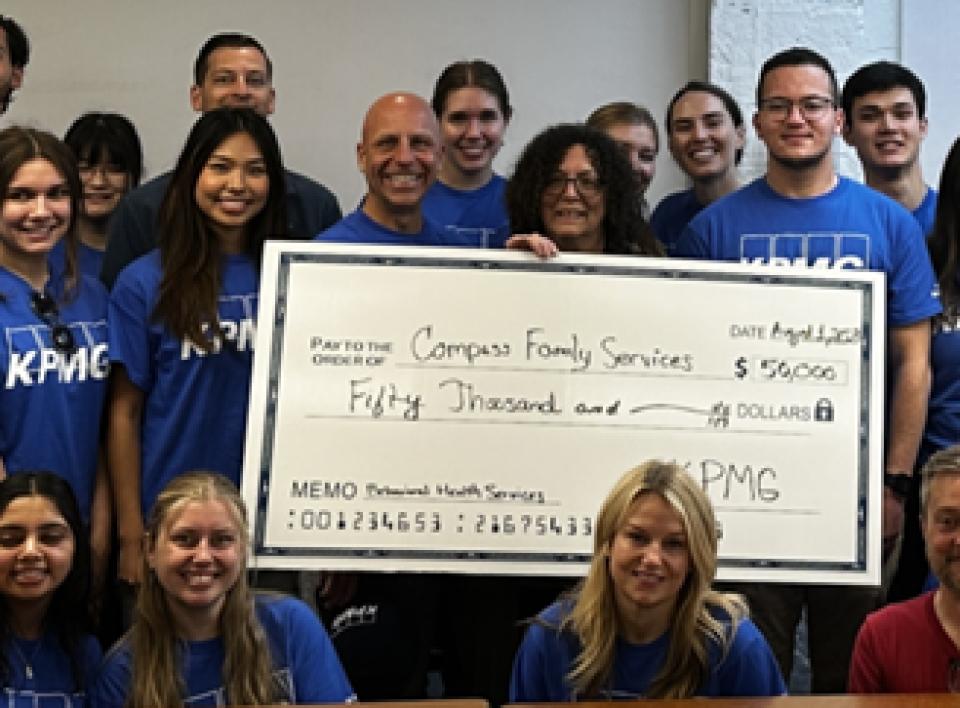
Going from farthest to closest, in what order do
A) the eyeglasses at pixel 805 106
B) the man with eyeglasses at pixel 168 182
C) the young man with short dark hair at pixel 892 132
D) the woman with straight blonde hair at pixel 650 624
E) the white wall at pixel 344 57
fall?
the white wall at pixel 344 57, the young man with short dark hair at pixel 892 132, the man with eyeglasses at pixel 168 182, the eyeglasses at pixel 805 106, the woman with straight blonde hair at pixel 650 624

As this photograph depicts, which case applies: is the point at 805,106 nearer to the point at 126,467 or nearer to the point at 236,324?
the point at 236,324

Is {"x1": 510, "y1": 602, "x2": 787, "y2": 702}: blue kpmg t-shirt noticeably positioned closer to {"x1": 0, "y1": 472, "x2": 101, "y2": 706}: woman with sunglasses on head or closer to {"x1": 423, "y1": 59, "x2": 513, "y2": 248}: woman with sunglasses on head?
{"x1": 0, "y1": 472, "x2": 101, "y2": 706}: woman with sunglasses on head

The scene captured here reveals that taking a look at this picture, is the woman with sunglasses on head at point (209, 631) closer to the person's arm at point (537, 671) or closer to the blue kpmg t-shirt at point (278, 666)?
the blue kpmg t-shirt at point (278, 666)

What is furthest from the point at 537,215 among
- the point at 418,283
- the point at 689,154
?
the point at 689,154

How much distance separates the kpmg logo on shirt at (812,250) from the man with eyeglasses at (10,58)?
196 cm

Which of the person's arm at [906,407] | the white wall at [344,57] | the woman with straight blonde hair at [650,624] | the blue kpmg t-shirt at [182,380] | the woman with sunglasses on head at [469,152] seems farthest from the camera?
the white wall at [344,57]

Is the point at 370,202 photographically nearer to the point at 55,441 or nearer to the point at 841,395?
the point at 55,441

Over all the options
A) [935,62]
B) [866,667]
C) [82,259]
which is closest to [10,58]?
[82,259]

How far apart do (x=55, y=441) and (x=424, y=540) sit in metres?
0.79

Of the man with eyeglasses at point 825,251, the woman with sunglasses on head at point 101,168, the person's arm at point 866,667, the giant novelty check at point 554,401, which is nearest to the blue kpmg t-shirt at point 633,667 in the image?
the person's arm at point 866,667

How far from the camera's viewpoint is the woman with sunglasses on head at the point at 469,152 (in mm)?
3928

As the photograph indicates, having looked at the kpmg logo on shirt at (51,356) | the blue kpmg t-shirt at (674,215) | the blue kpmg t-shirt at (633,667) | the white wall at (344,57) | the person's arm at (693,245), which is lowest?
the blue kpmg t-shirt at (633,667)

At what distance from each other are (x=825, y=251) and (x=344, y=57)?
2.03 m

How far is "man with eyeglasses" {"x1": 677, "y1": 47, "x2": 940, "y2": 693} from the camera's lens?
129 inches
